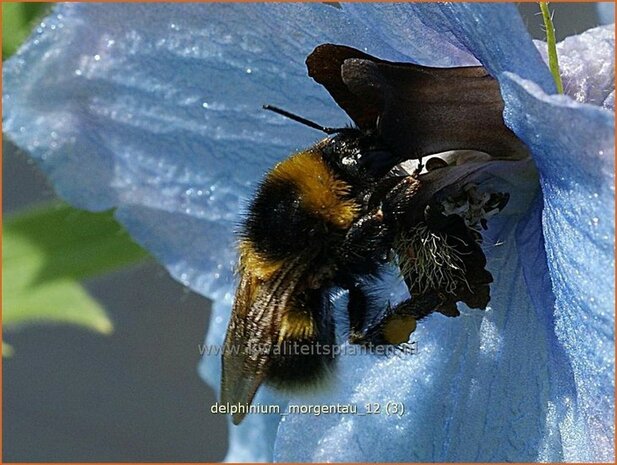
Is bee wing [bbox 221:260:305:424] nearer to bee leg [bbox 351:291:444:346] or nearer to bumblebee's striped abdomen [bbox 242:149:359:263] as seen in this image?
bumblebee's striped abdomen [bbox 242:149:359:263]

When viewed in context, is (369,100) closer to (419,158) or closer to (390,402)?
(419,158)

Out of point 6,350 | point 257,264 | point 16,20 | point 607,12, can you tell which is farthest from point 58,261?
point 607,12

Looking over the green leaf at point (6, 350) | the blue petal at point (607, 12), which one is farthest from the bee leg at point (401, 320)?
the green leaf at point (6, 350)

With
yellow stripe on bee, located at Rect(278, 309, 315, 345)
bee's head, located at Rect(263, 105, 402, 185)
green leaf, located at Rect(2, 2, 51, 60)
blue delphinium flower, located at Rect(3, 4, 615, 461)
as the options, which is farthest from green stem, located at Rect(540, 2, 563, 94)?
green leaf, located at Rect(2, 2, 51, 60)

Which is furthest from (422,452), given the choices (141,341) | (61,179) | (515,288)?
(141,341)

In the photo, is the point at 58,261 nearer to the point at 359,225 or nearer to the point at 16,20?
the point at 16,20

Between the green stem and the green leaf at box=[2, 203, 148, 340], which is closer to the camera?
the green stem

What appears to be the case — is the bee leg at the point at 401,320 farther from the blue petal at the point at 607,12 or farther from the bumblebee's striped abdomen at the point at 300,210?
the blue petal at the point at 607,12
